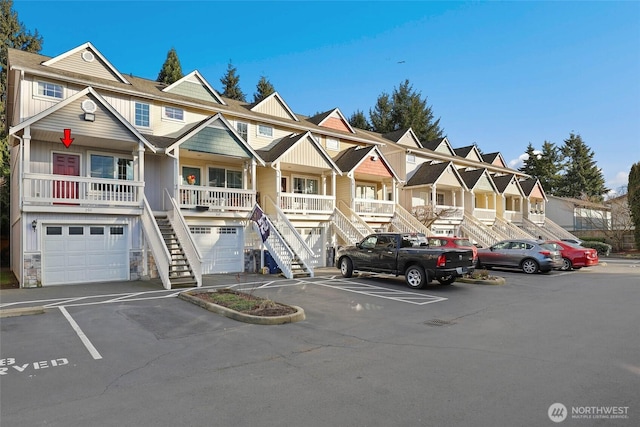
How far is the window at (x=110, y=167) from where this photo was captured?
17.2 m

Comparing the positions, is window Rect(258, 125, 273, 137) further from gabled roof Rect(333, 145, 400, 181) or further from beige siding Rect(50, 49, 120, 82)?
beige siding Rect(50, 49, 120, 82)

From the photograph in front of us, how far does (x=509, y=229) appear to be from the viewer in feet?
109

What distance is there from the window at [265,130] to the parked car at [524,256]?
1317 centimetres

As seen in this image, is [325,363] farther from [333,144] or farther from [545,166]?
[545,166]

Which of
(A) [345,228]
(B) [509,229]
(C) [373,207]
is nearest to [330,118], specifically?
(C) [373,207]

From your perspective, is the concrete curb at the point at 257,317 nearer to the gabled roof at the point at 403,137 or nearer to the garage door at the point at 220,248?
→ the garage door at the point at 220,248

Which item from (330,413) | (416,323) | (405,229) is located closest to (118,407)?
(330,413)

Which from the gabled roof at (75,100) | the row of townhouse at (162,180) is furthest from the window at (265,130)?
the gabled roof at (75,100)

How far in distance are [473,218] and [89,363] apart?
2885 centimetres

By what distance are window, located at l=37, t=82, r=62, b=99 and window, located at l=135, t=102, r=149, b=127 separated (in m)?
3.10

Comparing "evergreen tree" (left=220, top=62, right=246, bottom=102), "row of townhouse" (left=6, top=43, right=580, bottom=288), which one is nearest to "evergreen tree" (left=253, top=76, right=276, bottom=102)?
"evergreen tree" (left=220, top=62, right=246, bottom=102)

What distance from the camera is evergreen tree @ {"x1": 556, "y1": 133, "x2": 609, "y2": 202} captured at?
2618 inches

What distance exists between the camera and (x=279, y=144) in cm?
2222

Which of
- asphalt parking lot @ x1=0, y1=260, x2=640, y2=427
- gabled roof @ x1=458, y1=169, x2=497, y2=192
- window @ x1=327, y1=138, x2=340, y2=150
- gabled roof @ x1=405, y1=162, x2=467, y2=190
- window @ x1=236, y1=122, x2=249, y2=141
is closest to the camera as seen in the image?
asphalt parking lot @ x1=0, y1=260, x2=640, y2=427
